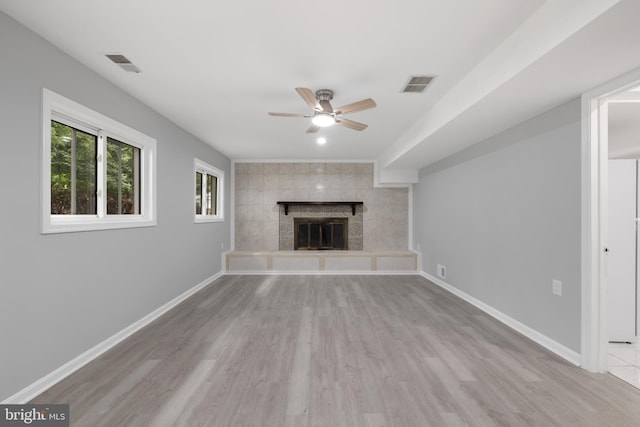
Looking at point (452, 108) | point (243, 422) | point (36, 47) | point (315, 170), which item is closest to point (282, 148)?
point (315, 170)

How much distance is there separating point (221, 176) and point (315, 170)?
80.9 inches

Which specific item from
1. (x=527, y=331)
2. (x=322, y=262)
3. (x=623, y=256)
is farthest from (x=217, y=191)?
(x=623, y=256)

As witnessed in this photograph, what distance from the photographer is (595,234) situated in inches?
89.5

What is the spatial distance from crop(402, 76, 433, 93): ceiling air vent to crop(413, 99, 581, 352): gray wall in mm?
1148

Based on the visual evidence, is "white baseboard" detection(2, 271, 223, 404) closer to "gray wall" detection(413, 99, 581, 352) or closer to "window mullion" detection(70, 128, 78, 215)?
"window mullion" detection(70, 128, 78, 215)

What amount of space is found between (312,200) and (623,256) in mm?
5034

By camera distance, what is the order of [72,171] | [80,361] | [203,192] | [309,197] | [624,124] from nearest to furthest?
[80,361]
[72,171]
[624,124]
[203,192]
[309,197]

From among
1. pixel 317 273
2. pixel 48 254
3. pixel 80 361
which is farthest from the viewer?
pixel 317 273

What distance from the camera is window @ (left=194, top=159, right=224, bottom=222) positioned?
5.02 meters

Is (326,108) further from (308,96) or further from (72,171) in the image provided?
(72,171)

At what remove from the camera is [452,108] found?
2.88 m

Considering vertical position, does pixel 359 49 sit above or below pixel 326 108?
above

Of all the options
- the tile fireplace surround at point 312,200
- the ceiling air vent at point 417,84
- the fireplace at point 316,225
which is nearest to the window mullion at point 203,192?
the tile fireplace surround at point 312,200

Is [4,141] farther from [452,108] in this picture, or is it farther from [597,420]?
[597,420]
